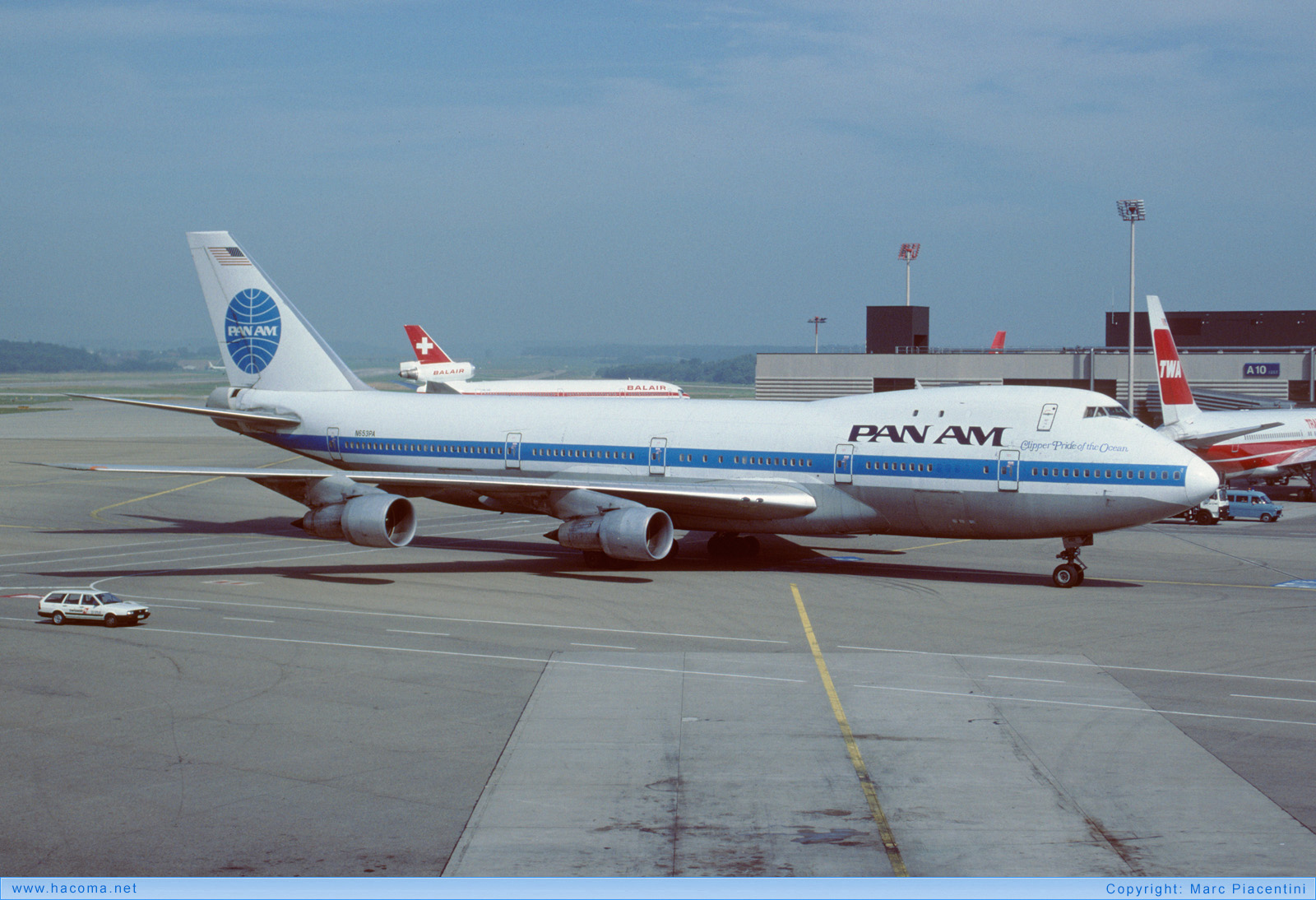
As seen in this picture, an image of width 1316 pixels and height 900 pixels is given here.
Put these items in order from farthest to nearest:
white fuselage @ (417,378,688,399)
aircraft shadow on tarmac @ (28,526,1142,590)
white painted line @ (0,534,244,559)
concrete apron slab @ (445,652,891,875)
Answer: white fuselage @ (417,378,688,399)
white painted line @ (0,534,244,559)
aircraft shadow on tarmac @ (28,526,1142,590)
concrete apron slab @ (445,652,891,875)

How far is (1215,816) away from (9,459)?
79854 millimetres

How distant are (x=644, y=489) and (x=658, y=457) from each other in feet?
8.26

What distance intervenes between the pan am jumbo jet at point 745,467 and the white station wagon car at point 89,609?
7.28 m

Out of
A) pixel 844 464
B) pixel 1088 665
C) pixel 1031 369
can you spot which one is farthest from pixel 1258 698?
pixel 1031 369

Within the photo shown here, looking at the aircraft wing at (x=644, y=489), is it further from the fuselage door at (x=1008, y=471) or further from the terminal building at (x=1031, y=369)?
the terminal building at (x=1031, y=369)

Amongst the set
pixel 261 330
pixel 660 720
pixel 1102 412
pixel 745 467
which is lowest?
pixel 660 720

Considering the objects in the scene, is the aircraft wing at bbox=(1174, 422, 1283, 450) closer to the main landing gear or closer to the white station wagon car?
the main landing gear

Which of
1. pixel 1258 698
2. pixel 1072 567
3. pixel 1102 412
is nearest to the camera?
pixel 1258 698

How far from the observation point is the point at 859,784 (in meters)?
17.4

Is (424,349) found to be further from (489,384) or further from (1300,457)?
(1300,457)

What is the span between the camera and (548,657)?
84.9ft

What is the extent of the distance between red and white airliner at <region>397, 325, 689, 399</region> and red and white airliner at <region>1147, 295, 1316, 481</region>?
40837mm

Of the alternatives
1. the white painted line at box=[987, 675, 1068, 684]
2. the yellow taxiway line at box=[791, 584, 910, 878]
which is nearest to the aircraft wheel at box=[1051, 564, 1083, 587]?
the yellow taxiway line at box=[791, 584, 910, 878]

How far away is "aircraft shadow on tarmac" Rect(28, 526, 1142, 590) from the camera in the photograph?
37000 mm
